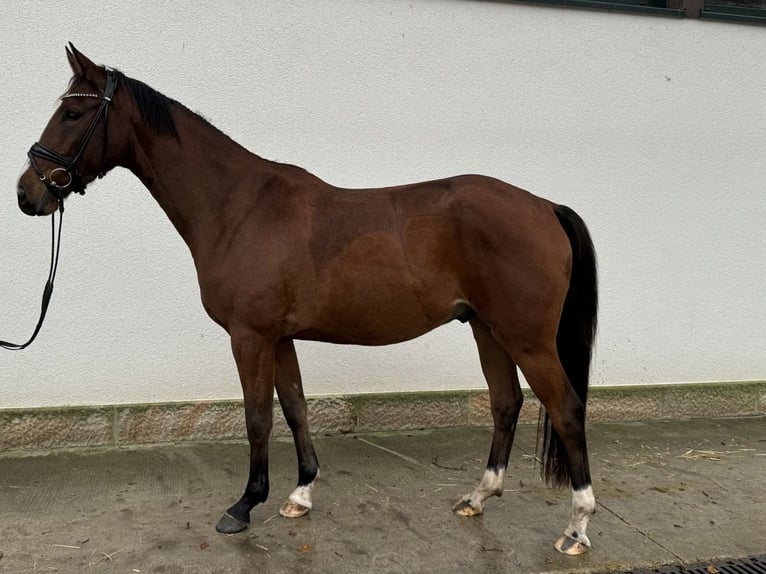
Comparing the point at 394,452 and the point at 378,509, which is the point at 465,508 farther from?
the point at 394,452

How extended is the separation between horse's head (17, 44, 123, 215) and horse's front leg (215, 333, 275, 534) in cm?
94

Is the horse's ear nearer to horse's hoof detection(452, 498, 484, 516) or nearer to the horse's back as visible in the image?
the horse's back

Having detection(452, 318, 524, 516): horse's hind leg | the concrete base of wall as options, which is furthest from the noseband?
detection(452, 318, 524, 516): horse's hind leg

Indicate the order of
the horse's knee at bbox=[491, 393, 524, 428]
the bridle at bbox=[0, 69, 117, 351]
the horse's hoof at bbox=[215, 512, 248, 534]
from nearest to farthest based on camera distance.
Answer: the bridle at bbox=[0, 69, 117, 351], the horse's hoof at bbox=[215, 512, 248, 534], the horse's knee at bbox=[491, 393, 524, 428]

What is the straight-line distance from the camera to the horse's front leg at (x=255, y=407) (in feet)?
8.48

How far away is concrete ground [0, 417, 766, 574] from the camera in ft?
8.06

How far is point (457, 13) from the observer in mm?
3916

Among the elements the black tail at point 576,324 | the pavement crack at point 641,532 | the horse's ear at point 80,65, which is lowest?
the pavement crack at point 641,532

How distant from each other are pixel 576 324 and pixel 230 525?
1823 millimetres

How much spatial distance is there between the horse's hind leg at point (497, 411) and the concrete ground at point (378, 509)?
0.10 m

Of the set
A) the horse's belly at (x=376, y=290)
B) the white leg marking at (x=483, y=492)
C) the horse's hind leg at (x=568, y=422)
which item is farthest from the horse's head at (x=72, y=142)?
the white leg marking at (x=483, y=492)

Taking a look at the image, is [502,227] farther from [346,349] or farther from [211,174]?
[346,349]

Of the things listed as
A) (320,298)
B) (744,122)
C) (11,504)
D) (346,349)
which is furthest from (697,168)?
(11,504)

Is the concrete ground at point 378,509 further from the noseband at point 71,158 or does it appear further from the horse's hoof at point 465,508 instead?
the noseband at point 71,158
